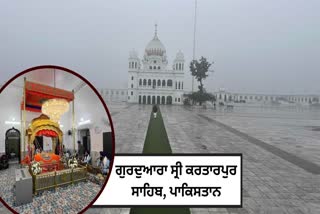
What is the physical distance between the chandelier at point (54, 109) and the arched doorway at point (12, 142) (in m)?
0.14

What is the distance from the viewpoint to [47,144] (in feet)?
3.21

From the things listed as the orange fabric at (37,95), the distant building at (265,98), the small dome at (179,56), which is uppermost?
the small dome at (179,56)

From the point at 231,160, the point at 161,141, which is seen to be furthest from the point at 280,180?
the point at 161,141

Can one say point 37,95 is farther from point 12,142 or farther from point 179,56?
point 179,56

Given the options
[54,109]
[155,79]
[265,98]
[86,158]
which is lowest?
[86,158]

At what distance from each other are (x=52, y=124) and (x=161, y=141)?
26.3ft

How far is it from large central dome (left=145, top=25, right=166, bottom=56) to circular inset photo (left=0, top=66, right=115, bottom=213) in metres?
55.8

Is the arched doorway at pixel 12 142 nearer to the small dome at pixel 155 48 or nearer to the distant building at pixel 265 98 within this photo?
the small dome at pixel 155 48

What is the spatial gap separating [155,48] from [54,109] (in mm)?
56329

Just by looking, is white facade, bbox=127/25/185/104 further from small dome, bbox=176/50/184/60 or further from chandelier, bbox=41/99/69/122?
chandelier, bbox=41/99/69/122

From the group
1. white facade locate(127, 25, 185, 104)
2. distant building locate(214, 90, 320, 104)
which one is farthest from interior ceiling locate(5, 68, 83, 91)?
distant building locate(214, 90, 320, 104)

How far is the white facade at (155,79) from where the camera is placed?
52156mm

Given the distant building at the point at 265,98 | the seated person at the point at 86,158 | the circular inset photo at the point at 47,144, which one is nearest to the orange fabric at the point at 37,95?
the circular inset photo at the point at 47,144

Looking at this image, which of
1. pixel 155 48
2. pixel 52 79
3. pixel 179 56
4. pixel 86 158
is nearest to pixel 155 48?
pixel 155 48
